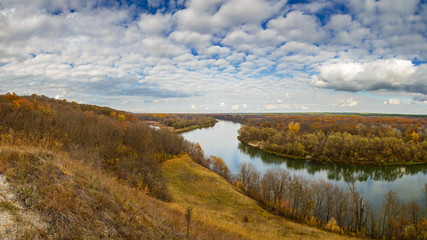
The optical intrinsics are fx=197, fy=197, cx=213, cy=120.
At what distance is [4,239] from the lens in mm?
3441

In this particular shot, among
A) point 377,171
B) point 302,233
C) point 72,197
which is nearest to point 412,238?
point 302,233

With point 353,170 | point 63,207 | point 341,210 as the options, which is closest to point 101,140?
point 63,207

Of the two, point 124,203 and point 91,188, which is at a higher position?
point 91,188

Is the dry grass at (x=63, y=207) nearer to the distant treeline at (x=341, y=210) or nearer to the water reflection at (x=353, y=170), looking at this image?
the distant treeline at (x=341, y=210)

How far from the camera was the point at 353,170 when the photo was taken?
4738cm

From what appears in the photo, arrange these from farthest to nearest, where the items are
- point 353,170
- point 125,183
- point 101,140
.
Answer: point 353,170, point 101,140, point 125,183

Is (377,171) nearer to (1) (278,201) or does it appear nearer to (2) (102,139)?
(1) (278,201)

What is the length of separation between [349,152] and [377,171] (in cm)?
1043

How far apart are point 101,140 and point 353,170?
55452 millimetres

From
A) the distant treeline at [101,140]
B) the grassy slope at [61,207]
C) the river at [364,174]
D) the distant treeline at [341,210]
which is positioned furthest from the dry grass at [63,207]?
the river at [364,174]

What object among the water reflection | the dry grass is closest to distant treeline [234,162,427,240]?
the water reflection

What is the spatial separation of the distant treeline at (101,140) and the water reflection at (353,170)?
26885mm

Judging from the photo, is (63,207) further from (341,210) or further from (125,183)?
(341,210)

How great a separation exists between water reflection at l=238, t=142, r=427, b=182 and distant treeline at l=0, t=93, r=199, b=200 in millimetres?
26885
